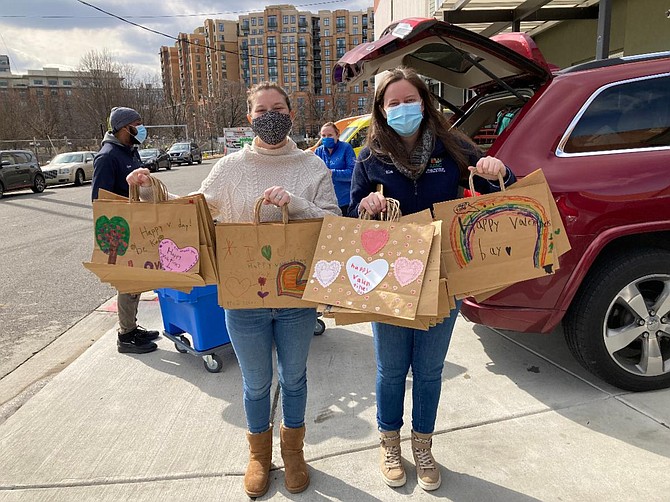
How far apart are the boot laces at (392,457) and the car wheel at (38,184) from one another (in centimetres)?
1904

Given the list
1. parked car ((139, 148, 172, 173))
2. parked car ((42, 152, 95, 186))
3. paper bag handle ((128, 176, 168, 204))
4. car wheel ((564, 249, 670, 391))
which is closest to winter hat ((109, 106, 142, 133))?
paper bag handle ((128, 176, 168, 204))

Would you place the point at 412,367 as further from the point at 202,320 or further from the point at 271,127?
the point at 202,320

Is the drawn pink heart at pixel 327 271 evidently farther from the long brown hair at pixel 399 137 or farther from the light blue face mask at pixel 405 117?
the light blue face mask at pixel 405 117

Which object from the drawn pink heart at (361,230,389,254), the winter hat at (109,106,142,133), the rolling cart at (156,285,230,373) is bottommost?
the rolling cart at (156,285,230,373)

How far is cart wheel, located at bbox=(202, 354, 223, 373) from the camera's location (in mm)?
3424

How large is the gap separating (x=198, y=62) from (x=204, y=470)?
5344 inches

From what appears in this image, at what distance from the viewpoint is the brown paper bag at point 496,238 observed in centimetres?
189

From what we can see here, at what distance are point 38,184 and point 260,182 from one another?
62.1ft

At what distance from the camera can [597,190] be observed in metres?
2.57

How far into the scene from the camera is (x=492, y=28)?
28.3ft

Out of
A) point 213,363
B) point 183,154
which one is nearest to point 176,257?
point 213,363

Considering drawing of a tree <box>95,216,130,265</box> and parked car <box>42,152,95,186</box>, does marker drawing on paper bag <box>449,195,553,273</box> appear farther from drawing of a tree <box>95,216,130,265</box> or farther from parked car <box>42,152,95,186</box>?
parked car <box>42,152,95,186</box>

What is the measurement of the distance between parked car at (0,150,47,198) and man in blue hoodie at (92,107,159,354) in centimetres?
1537

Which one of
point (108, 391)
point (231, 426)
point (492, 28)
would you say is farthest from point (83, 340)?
point (492, 28)
